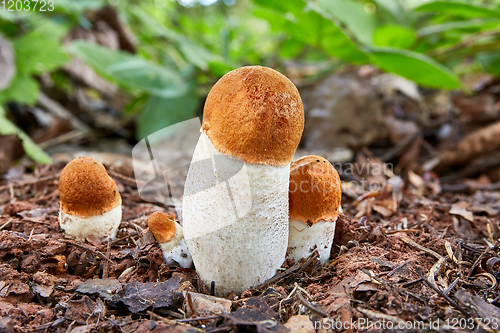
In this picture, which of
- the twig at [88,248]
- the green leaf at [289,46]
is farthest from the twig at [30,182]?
the green leaf at [289,46]

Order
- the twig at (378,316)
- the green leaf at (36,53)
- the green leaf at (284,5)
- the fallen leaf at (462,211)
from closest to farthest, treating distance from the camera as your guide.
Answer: the twig at (378,316), the fallen leaf at (462,211), the green leaf at (284,5), the green leaf at (36,53)

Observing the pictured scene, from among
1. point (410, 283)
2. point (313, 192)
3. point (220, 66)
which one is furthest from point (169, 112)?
point (410, 283)

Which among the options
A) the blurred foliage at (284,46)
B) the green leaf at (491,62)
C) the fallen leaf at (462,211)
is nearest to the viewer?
the fallen leaf at (462,211)

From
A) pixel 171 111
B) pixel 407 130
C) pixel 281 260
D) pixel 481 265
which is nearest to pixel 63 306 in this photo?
pixel 281 260

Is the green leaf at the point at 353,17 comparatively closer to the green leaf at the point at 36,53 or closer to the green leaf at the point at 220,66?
the green leaf at the point at 220,66

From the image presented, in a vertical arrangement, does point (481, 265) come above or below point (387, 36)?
below

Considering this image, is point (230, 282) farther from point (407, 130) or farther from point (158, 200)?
point (407, 130)

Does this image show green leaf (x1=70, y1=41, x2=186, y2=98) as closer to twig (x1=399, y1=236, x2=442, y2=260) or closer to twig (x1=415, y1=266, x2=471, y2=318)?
twig (x1=399, y1=236, x2=442, y2=260)
